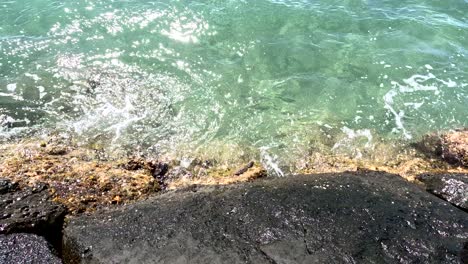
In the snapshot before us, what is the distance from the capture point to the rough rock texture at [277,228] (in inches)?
175

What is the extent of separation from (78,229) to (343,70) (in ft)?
26.5

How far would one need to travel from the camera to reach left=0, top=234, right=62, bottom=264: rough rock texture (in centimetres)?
435

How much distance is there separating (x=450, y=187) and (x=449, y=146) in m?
2.41

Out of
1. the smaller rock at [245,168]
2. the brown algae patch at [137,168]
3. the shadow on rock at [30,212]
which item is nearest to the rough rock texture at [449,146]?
the brown algae patch at [137,168]

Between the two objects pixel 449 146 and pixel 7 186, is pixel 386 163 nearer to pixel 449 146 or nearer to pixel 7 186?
pixel 449 146

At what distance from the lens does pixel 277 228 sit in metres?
4.75

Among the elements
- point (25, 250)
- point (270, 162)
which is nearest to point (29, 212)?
point (25, 250)

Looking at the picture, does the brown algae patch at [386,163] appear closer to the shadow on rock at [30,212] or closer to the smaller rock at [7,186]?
the shadow on rock at [30,212]

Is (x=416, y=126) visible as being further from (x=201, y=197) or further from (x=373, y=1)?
(x=373, y=1)

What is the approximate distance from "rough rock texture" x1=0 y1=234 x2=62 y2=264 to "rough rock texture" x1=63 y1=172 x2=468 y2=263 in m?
0.23

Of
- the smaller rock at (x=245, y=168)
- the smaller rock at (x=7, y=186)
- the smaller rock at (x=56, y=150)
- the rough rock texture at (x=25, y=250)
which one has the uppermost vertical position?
the smaller rock at (x=7, y=186)

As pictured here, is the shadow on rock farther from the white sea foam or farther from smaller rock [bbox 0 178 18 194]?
the white sea foam

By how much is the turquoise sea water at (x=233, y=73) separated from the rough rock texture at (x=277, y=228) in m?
2.38

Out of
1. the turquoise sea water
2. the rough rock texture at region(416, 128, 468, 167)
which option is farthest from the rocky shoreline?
the turquoise sea water
